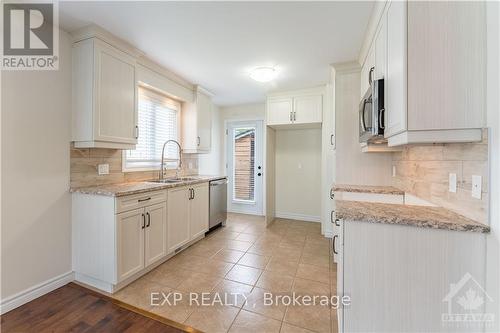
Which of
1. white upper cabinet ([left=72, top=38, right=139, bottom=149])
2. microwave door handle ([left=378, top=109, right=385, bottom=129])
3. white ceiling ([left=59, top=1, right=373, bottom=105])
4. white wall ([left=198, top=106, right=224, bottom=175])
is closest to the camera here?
microwave door handle ([left=378, top=109, right=385, bottom=129])

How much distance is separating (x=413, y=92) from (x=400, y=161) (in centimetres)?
142

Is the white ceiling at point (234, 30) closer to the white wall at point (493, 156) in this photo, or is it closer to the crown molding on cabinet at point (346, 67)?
Answer: the crown molding on cabinet at point (346, 67)

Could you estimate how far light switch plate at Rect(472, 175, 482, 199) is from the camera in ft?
3.64

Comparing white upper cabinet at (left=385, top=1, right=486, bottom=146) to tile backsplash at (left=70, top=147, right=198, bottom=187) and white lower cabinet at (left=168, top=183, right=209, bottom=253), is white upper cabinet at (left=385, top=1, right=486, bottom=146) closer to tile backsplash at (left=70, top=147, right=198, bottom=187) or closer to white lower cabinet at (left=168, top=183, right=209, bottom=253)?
white lower cabinet at (left=168, top=183, right=209, bottom=253)

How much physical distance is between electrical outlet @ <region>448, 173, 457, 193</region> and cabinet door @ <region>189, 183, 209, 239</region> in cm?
271

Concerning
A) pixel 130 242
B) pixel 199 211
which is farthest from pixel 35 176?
pixel 199 211

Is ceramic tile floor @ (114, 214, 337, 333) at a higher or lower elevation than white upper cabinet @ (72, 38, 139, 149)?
lower

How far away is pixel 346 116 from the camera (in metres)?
2.76

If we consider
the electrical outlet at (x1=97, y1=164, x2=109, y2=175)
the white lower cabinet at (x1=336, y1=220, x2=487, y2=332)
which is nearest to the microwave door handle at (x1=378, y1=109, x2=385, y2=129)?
the white lower cabinet at (x1=336, y1=220, x2=487, y2=332)

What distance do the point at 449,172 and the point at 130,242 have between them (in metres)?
2.66

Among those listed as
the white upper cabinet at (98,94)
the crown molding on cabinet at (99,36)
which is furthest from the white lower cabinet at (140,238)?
the crown molding on cabinet at (99,36)

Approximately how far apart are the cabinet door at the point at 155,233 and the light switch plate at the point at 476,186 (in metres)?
2.57

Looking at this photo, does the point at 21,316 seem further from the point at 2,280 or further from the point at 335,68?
the point at 335,68

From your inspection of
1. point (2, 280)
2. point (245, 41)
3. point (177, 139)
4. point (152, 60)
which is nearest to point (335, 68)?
point (245, 41)
